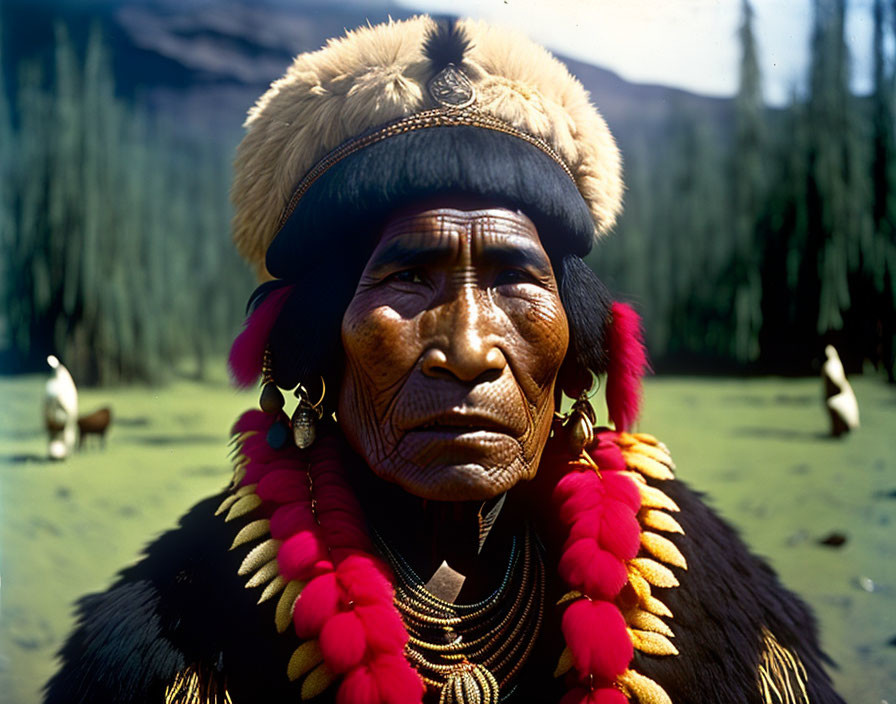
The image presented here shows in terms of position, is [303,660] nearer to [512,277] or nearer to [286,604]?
[286,604]

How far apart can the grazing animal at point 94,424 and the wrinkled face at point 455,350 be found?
4740 millimetres

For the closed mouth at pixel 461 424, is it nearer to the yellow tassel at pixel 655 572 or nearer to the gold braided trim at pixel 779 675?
the yellow tassel at pixel 655 572

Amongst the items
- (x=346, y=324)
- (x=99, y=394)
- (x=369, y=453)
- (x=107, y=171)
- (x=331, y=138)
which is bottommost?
(x=99, y=394)

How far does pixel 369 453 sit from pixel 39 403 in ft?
16.1

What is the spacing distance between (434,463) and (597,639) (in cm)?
52

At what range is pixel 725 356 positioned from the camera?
689cm

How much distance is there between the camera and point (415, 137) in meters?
1.63

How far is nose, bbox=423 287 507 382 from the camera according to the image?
4.99 ft

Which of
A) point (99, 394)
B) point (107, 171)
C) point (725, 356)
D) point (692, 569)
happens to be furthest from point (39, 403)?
point (725, 356)

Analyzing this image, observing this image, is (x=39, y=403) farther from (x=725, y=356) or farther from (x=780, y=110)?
(x=780, y=110)

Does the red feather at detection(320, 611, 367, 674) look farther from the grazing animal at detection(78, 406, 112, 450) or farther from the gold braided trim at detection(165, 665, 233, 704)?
the grazing animal at detection(78, 406, 112, 450)

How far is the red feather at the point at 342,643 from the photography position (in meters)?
1.50

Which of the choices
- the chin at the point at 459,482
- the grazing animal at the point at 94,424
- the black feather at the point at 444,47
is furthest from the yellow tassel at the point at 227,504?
the grazing animal at the point at 94,424

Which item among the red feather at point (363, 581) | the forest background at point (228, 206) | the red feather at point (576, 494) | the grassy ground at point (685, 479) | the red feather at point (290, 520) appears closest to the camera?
the red feather at point (363, 581)
